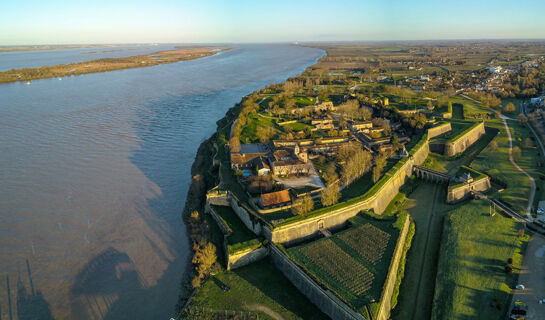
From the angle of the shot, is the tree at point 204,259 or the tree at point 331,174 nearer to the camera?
the tree at point 204,259

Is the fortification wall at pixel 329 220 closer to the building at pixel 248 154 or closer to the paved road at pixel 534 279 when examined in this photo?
the paved road at pixel 534 279

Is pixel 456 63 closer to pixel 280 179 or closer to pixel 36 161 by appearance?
pixel 280 179

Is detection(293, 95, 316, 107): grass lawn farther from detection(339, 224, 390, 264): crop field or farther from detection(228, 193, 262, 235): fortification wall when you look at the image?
detection(339, 224, 390, 264): crop field

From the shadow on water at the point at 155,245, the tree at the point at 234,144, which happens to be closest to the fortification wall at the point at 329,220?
the shadow on water at the point at 155,245

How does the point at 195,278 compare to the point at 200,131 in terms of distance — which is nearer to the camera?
the point at 195,278

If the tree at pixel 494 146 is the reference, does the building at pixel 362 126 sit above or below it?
above

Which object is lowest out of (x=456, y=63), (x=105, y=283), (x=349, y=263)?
(x=105, y=283)

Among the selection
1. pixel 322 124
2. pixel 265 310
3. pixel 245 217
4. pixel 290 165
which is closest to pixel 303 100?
pixel 322 124

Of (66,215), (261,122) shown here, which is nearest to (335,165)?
(261,122)
